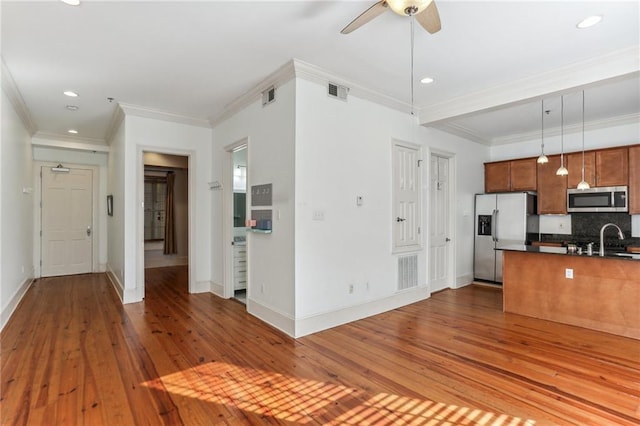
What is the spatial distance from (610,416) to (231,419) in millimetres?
2526

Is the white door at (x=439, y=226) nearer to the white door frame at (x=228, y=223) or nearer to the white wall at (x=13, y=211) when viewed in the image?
the white door frame at (x=228, y=223)

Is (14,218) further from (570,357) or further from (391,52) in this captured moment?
(570,357)

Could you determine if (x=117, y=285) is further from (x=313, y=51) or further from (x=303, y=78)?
(x=313, y=51)

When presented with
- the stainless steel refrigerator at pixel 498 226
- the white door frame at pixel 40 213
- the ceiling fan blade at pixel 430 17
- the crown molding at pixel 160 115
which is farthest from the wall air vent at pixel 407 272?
the white door frame at pixel 40 213

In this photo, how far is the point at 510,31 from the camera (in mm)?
2848

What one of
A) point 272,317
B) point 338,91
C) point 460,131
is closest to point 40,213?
point 272,317

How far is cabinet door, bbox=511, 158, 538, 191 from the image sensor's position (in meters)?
5.99

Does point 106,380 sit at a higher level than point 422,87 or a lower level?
lower

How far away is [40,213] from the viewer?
668 cm

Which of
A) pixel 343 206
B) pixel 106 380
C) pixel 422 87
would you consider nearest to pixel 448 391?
pixel 343 206

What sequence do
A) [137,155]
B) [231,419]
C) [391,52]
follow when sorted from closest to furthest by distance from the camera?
[231,419], [391,52], [137,155]

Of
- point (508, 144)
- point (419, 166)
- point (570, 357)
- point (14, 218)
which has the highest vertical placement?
point (508, 144)

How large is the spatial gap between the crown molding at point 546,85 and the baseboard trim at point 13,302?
6.15m

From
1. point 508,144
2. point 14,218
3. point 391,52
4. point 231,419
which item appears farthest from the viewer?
point 508,144
